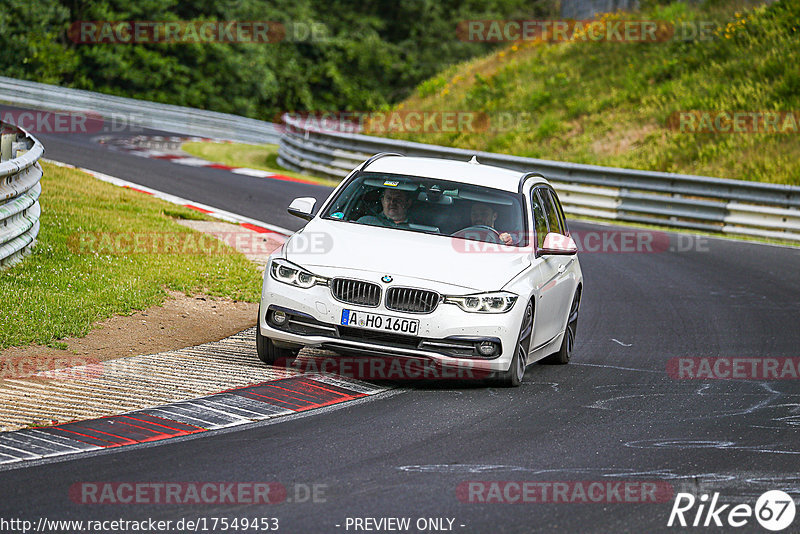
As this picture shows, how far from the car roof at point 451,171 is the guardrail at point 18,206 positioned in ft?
12.8

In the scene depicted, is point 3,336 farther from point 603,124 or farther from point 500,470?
point 603,124

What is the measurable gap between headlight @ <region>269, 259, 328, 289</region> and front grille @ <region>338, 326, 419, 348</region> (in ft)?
1.35

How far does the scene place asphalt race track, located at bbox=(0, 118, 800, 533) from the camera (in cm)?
571

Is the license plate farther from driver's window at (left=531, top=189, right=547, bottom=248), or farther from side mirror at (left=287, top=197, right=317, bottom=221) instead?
driver's window at (left=531, top=189, right=547, bottom=248)

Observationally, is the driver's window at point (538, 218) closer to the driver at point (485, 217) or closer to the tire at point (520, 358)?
the driver at point (485, 217)

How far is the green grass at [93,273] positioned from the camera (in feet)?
32.7

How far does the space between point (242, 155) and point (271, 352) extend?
23.8 metres

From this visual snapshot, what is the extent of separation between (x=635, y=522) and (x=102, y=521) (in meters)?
2.59

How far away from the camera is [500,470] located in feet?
21.5

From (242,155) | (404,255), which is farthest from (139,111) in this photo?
(404,255)

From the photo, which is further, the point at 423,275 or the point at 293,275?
the point at 293,275

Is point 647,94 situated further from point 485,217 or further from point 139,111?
point 485,217

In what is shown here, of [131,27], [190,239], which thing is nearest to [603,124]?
[190,239]

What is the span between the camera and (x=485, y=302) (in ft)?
28.2
